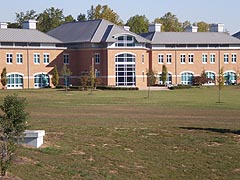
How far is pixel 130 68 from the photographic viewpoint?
8388 cm

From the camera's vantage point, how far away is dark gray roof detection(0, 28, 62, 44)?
79.7m

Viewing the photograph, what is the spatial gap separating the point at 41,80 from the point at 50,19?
40259 millimetres

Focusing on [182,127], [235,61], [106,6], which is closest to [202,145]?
[182,127]

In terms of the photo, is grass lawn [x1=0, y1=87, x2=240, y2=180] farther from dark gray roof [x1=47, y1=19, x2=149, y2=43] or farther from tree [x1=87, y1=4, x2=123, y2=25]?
tree [x1=87, y1=4, x2=123, y2=25]

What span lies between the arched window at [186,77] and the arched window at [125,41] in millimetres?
12638

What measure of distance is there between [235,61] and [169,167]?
3109 inches

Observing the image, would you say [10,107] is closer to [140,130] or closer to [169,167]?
[169,167]

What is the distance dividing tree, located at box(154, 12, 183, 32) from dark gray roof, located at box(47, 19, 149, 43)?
4418cm

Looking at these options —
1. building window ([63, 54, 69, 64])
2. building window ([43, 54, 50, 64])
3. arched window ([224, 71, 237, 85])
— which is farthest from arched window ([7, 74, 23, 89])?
arched window ([224, 71, 237, 85])

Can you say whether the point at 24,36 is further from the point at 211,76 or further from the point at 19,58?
the point at 211,76

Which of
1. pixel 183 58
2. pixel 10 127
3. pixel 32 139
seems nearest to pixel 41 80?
pixel 183 58

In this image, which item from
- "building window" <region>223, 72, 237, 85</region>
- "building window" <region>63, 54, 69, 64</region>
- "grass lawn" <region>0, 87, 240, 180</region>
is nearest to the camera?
"grass lawn" <region>0, 87, 240, 180</region>

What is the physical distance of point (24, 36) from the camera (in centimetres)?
8138

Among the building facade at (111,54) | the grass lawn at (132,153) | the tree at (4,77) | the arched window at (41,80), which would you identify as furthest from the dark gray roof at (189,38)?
the grass lawn at (132,153)
